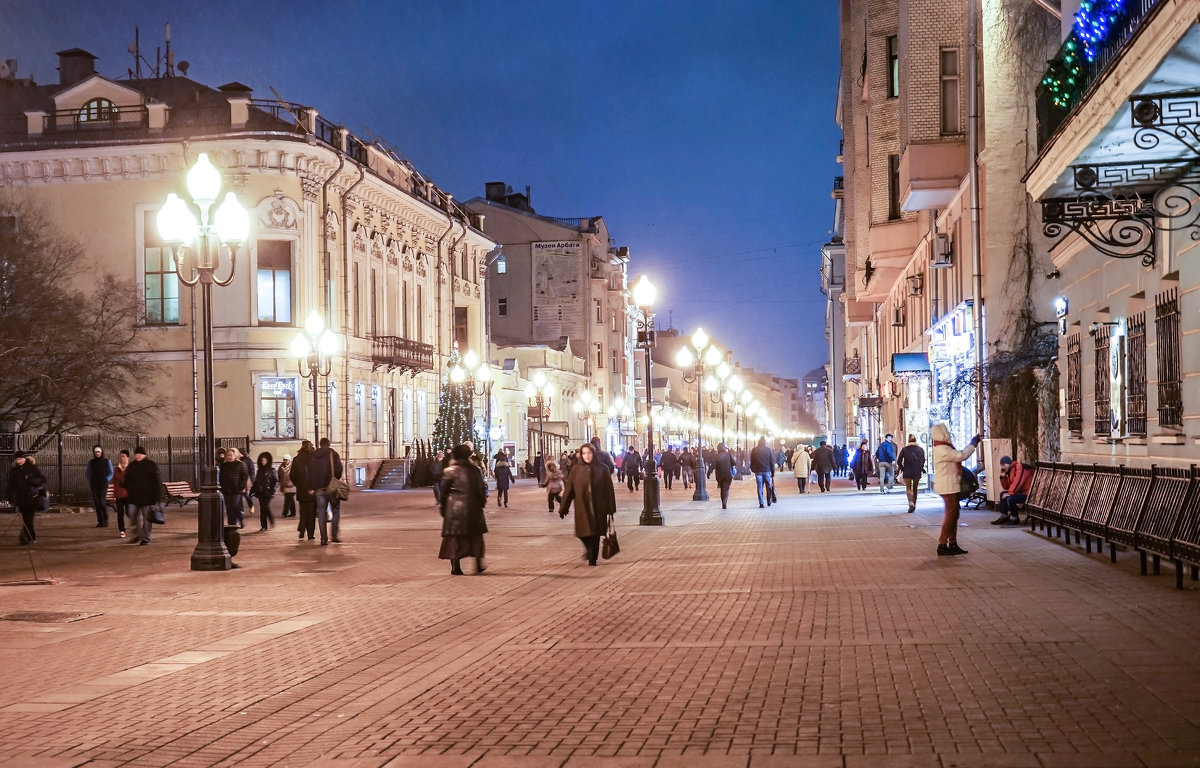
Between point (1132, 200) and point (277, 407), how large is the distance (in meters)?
36.6

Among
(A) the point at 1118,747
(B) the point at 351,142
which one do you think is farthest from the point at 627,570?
(B) the point at 351,142

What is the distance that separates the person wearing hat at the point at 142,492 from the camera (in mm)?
22891

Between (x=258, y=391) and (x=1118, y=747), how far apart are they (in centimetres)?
4289

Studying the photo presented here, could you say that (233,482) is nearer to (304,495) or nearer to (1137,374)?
(304,495)

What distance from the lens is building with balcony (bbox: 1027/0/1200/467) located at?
11.7 m

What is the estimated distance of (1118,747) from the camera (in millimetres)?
6301

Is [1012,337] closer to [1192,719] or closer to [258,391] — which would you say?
[1192,719]

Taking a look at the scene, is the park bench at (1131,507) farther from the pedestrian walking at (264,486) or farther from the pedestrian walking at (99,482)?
the pedestrian walking at (99,482)

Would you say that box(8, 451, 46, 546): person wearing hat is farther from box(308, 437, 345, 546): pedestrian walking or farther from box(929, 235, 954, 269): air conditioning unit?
box(929, 235, 954, 269): air conditioning unit

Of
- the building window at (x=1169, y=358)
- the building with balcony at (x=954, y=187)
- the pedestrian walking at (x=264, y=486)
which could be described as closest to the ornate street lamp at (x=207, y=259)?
the pedestrian walking at (x=264, y=486)

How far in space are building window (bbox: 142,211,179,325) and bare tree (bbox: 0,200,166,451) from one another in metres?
0.88

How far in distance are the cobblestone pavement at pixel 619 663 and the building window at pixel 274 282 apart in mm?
30118

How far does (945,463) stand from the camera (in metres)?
17.1

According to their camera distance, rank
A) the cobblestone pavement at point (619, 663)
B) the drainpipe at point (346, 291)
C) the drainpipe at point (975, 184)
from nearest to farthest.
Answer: the cobblestone pavement at point (619, 663) < the drainpipe at point (975, 184) < the drainpipe at point (346, 291)
